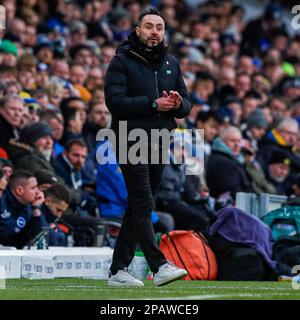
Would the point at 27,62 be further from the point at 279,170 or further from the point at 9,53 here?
the point at 279,170

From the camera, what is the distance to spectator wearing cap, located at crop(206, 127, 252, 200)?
48.8 ft

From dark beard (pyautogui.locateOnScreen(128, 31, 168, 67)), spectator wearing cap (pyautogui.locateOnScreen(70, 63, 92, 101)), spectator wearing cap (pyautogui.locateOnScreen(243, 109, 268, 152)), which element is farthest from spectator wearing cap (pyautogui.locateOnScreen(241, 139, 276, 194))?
dark beard (pyautogui.locateOnScreen(128, 31, 168, 67))

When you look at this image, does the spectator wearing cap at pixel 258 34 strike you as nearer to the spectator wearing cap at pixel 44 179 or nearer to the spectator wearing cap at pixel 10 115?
the spectator wearing cap at pixel 10 115

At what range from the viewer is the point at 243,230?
1145 cm

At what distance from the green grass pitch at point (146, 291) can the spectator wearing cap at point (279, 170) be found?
593cm

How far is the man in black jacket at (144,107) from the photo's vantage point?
8844 millimetres

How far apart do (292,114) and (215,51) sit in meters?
2.90

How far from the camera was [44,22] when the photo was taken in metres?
18.9

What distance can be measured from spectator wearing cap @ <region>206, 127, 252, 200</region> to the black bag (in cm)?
325

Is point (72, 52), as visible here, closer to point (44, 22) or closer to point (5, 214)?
point (44, 22)

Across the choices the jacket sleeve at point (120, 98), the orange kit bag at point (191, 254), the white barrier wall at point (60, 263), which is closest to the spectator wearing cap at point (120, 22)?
the orange kit bag at point (191, 254)

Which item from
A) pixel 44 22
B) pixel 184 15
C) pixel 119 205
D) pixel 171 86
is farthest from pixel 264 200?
pixel 184 15

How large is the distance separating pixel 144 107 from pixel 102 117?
6076 mm

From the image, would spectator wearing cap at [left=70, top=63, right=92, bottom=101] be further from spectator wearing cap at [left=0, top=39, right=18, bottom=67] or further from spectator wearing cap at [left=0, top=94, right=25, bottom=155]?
spectator wearing cap at [left=0, top=94, right=25, bottom=155]
